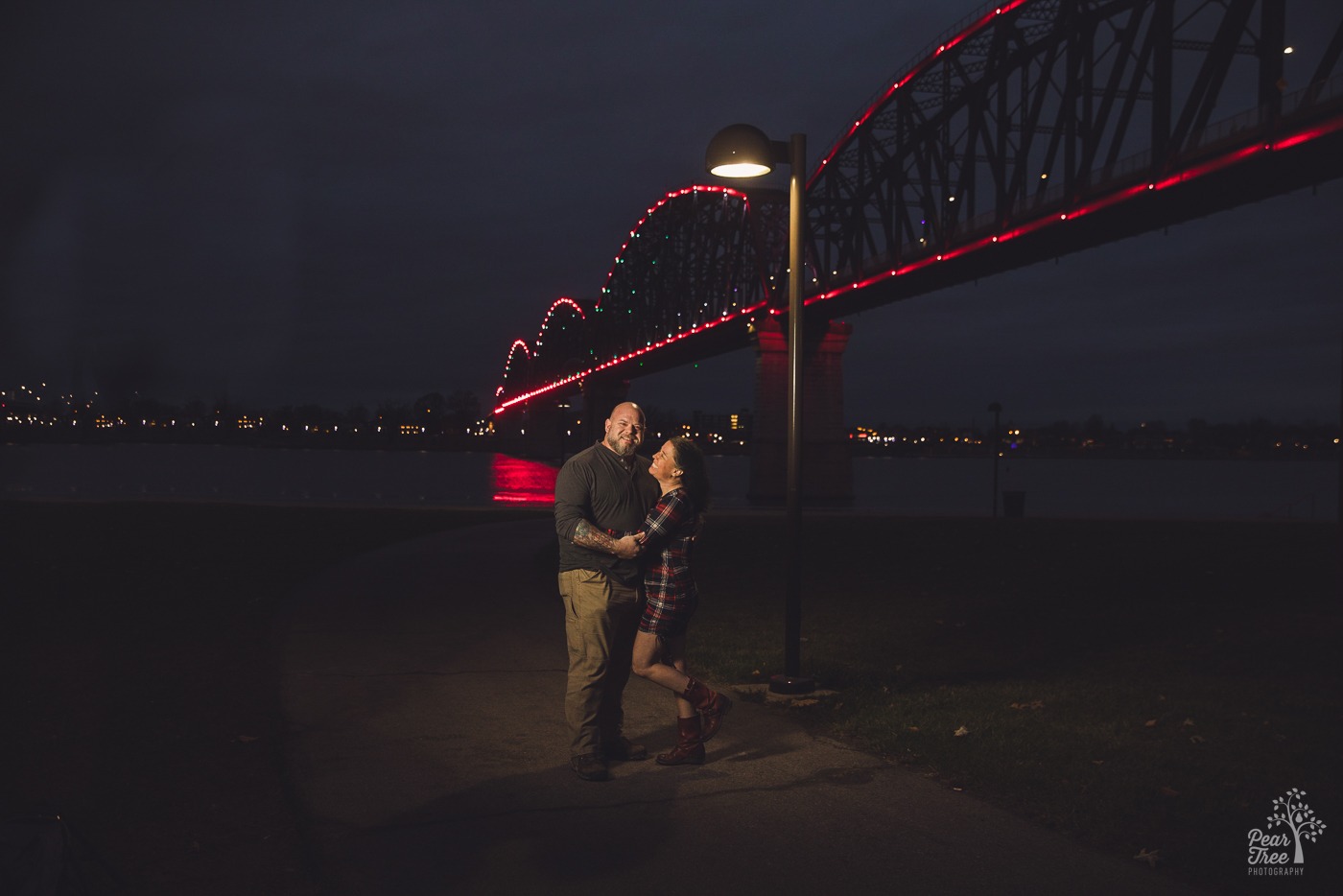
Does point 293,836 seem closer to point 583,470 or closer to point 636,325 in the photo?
point 583,470

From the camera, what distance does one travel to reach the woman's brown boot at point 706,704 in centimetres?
607

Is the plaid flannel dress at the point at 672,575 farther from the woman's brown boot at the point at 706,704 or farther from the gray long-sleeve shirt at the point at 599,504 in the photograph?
the woman's brown boot at the point at 706,704

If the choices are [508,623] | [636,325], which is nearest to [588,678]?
[508,623]

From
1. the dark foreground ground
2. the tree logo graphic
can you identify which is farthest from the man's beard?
the tree logo graphic

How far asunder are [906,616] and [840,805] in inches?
263

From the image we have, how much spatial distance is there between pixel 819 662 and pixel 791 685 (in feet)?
4.53

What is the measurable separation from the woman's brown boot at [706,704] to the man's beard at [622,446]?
1360mm

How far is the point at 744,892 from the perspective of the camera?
4.36 metres

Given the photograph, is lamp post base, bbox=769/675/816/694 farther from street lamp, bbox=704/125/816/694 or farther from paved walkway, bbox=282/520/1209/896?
paved walkway, bbox=282/520/1209/896

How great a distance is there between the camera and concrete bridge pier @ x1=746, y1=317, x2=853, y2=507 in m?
53.5

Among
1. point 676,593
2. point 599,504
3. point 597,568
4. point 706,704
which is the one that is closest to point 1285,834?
point 706,704

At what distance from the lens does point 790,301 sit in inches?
313

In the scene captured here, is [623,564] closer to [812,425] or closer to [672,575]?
[672,575]

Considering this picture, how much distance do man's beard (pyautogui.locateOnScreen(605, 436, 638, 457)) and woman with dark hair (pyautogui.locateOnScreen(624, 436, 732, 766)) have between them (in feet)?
0.55
